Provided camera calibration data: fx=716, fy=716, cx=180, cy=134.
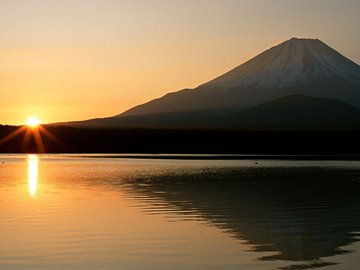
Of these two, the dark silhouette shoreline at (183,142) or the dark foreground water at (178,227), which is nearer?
the dark foreground water at (178,227)

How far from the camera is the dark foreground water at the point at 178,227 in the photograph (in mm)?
20250

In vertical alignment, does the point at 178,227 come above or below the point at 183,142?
below

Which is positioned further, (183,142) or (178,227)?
(183,142)

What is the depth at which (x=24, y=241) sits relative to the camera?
77.1 feet

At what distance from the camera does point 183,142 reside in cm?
17825

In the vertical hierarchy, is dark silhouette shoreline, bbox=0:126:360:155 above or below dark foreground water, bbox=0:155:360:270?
above

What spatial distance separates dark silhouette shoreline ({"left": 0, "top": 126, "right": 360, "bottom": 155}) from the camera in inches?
6732

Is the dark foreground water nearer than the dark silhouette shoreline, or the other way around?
the dark foreground water

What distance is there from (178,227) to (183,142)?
151m

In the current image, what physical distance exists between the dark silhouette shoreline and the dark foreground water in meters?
124

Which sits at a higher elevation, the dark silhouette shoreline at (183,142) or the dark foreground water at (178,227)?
the dark silhouette shoreline at (183,142)

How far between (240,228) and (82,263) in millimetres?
8800

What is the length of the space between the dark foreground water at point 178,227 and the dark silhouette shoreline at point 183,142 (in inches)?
4865

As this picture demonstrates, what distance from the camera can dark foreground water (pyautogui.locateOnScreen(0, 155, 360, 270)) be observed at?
20.2 metres
